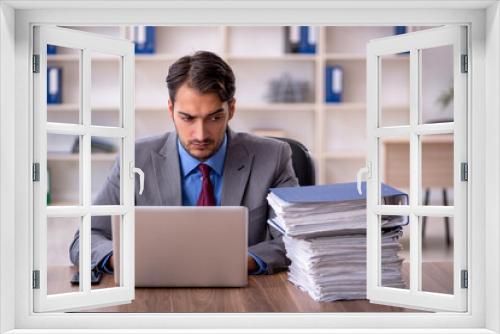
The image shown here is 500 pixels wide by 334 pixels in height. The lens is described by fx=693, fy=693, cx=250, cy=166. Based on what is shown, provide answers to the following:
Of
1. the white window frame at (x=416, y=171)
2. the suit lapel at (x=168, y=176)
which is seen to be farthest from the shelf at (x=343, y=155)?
the white window frame at (x=416, y=171)

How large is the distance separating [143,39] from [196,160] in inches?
113

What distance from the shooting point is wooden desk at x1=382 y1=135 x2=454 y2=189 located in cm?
552

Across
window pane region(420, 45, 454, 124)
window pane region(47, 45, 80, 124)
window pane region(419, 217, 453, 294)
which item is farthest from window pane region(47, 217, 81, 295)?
window pane region(420, 45, 454, 124)

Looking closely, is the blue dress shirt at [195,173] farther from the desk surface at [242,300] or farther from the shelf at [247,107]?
the shelf at [247,107]

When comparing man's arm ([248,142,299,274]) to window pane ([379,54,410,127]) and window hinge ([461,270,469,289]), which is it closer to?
window hinge ([461,270,469,289])

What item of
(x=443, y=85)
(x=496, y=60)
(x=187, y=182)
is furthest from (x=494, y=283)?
(x=443, y=85)

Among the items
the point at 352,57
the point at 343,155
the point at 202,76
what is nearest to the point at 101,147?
the point at 343,155

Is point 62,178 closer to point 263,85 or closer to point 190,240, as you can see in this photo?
point 263,85

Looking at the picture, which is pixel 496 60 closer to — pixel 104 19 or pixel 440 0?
pixel 440 0

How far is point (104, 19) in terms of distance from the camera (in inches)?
75.9

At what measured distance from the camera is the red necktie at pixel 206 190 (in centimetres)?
358

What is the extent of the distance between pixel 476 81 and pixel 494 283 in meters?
0.56

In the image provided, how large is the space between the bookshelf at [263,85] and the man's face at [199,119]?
2658 millimetres

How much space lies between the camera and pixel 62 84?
6379 mm
